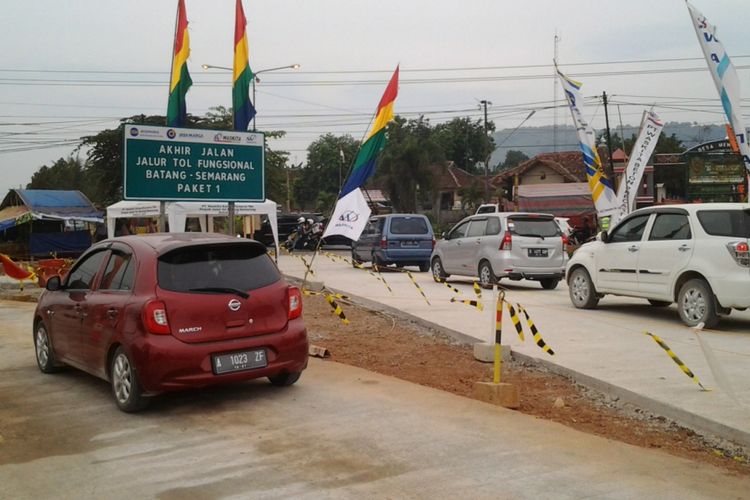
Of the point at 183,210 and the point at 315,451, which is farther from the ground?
the point at 183,210

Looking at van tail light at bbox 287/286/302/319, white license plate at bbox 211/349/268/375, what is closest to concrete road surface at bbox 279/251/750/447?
van tail light at bbox 287/286/302/319

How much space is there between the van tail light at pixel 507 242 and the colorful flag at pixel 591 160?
4.83 m

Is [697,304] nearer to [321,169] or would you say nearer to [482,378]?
[482,378]

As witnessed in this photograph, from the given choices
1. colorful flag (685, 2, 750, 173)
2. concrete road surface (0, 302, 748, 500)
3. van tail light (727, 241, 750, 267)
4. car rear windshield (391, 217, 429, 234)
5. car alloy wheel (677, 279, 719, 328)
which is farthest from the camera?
car rear windshield (391, 217, 429, 234)

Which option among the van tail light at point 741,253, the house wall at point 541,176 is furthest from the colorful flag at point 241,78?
the house wall at point 541,176

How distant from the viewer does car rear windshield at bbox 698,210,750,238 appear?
1008cm

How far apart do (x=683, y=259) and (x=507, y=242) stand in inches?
229

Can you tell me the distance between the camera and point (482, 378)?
791cm

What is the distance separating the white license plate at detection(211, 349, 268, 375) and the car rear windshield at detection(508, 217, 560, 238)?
34.8 ft

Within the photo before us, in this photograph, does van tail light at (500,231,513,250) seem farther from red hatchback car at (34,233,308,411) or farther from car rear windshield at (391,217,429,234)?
red hatchback car at (34,233,308,411)

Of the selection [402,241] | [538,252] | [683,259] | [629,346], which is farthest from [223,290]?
[402,241]

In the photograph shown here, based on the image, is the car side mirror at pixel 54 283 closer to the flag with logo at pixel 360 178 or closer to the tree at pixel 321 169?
the flag with logo at pixel 360 178

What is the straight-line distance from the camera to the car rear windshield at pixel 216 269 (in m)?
6.48

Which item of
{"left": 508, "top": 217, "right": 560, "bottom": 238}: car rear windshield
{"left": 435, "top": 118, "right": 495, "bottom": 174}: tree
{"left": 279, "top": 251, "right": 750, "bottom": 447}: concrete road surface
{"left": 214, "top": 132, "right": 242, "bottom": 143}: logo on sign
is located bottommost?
{"left": 279, "top": 251, "right": 750, "bottom": 447}: concrete road surface
